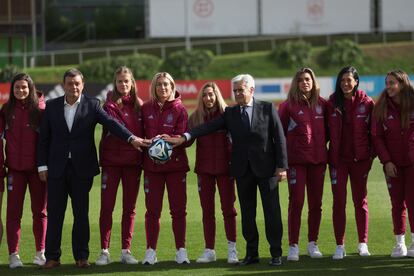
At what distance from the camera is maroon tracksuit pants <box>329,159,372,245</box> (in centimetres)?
966

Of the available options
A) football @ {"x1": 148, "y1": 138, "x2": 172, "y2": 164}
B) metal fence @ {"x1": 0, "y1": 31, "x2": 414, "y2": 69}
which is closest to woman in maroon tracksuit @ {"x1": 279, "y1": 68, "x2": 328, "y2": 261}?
football @ {"x1": 148, "y1": 138, "x2": 172, "y2": 164}

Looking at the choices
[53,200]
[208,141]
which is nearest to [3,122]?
[53,200]

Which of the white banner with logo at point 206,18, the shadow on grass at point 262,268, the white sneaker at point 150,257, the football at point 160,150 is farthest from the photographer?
the white banner with logo at point 206,18

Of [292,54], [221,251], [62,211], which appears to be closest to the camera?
[62,211]

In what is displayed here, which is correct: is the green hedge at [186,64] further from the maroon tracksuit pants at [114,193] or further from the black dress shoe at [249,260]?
the black dress shoe at [249,260]

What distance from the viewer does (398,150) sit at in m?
9.49

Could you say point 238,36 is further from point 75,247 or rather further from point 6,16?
point 75,247

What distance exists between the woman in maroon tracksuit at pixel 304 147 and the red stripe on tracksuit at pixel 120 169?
1611 millimetres

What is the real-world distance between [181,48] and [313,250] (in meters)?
38.2

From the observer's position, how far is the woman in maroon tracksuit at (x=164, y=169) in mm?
9336

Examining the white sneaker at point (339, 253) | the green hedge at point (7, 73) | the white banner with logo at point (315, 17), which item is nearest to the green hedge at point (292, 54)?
the white banner with logo at point (315, 17)

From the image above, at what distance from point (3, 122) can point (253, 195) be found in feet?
8.95

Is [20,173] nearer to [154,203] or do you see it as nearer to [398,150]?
[154,203]

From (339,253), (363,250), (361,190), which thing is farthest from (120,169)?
(363,250)
